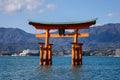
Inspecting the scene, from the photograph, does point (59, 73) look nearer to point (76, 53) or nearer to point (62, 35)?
point (76, 53)


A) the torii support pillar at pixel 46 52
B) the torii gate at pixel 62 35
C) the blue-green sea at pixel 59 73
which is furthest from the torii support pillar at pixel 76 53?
the torii support pillar at pixel 46 52

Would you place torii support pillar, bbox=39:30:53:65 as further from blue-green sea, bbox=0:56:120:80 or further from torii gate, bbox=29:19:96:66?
blue-green sea, bbox=0:56:120:80

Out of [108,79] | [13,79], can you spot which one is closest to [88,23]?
[108,79]

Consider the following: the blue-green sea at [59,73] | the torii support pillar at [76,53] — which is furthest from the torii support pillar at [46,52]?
the torii support pillar at [76,53]

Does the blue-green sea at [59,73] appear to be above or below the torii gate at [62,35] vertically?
below

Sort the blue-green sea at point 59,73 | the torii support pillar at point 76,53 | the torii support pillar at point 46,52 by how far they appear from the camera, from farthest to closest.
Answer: the torii support pillar at point 46,52
the torii support pillar at point 76,53
the blue-green sea at point 59,73

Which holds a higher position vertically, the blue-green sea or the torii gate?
the torii gate

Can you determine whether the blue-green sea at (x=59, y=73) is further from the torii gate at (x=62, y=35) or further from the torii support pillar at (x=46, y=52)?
the torii gate at (x=62, y=35)

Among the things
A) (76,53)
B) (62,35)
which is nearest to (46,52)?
(62,35)

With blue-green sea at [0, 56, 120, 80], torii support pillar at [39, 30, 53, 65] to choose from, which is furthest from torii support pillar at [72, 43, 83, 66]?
torii support pillar at [39, 30, 53, 65]

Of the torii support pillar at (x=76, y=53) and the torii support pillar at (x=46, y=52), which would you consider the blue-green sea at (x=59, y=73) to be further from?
the torii support pillar at (x=46, y=52)

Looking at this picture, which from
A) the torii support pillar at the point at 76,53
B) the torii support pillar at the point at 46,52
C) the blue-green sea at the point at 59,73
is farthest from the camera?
the torii support pillar at the point at 46,52

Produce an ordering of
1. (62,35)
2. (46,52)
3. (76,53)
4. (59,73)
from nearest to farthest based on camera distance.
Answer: (59,73) < (76,53) < (46,52) < (62,35)

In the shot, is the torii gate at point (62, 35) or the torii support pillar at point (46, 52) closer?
the torii gate at point (62, 35)
